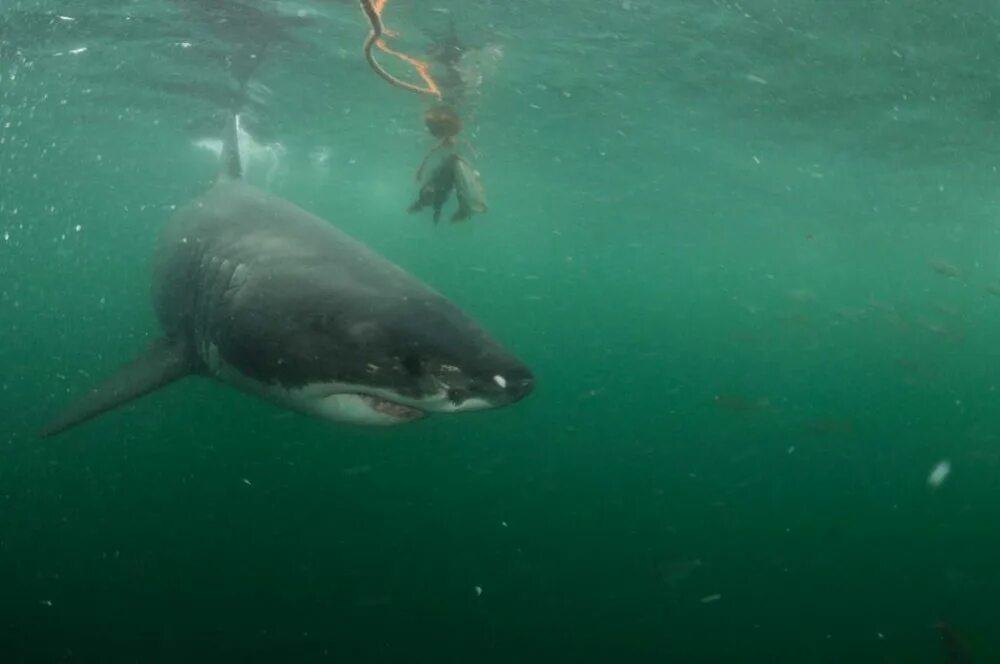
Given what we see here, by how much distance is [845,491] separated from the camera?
15.7 m

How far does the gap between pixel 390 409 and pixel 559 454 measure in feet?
41.6

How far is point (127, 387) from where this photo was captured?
5.44 m

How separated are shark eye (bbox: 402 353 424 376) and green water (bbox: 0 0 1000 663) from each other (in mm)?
5045

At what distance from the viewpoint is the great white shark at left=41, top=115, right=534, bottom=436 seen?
3531 millimetres

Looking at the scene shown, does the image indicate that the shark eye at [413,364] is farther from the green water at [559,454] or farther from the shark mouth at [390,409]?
the green water at [559,454]


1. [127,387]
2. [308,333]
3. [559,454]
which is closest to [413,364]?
[308,333]

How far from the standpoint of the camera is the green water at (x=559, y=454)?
28.1 ft

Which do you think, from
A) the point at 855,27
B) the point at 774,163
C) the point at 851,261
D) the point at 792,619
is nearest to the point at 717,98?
the point at 855,27

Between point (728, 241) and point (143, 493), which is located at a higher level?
point (143, 493)

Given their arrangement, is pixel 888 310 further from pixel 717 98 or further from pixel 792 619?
pixel 792 619

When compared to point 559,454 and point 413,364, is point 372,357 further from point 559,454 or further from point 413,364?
point 559,454

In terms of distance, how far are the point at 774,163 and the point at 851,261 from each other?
3814cm

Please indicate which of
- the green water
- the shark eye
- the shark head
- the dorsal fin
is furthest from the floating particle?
the shark eye

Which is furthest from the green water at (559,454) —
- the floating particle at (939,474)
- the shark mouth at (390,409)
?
the shark mouth at (390,409)
